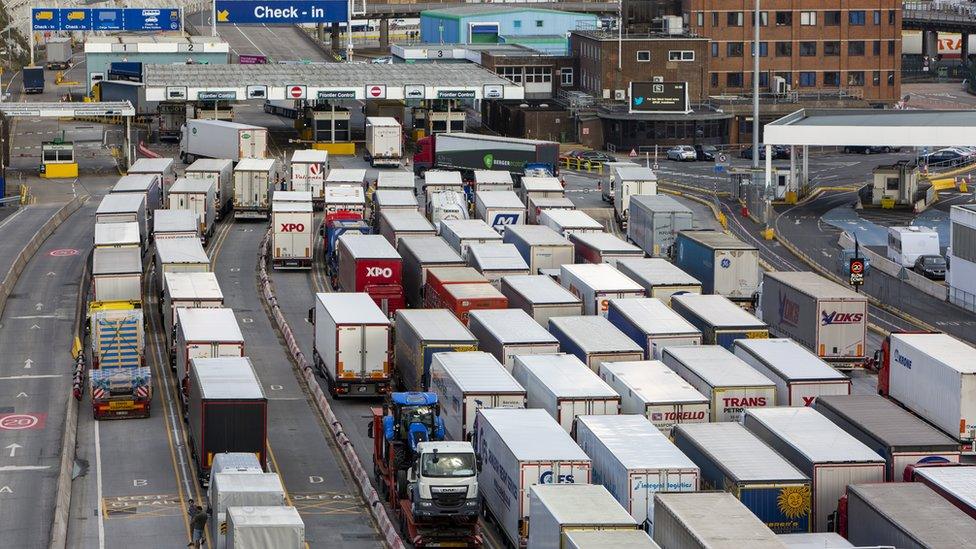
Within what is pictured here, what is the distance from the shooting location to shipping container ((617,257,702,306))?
2842 inches

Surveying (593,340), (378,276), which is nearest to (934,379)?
(593,340)

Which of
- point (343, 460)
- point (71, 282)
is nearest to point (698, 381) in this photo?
point (343, 460)

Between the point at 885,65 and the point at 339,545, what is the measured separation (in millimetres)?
113246

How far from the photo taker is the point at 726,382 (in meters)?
55.8

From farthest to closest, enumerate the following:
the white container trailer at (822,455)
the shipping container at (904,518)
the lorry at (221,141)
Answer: the lorry at (221,141)
the white container trailer at (822,455)
the shipping container at (904,518)

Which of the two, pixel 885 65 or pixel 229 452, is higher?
pixel 885 65

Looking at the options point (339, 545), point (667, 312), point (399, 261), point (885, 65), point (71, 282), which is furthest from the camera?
point (885, 65)

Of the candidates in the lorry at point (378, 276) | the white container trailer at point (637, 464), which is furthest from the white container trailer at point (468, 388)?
the lorry at point (378, 276)

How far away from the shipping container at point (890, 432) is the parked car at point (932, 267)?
119 ft

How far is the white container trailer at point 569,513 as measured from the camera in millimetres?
41531

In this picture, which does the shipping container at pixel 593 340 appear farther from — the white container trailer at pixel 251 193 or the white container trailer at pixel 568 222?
the white container trailer at pixel 251 193

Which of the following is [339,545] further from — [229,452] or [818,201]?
[818,201]

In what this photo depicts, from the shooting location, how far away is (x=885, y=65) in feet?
501

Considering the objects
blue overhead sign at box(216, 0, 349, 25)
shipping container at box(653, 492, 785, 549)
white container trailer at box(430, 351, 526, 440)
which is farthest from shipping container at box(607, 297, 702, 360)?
blue overhead sign at box(216, 0, 349, 25)
